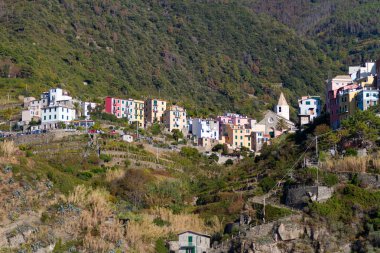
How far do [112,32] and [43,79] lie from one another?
1777 inches

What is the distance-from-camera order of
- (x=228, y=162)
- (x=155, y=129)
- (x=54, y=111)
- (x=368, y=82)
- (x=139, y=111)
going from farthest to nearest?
1. (x=139, y=111)
2. (x=155, y=129)
3. (x=54, y=111)
4. (x=228, y=162)
5. (x=368, y=82)

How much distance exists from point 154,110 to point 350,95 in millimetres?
33880

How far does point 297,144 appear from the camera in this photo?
80875 millimetres

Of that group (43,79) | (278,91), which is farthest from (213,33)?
(43,79)

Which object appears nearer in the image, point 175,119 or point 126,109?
point 175,119

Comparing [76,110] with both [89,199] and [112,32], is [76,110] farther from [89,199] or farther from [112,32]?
[112,32]

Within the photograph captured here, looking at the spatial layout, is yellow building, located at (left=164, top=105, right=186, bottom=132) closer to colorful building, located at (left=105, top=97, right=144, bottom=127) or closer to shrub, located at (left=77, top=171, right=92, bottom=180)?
colorful building, located at (left=105, top=97, right=144, bottom=127)

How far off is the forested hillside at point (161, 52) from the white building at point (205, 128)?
928cm

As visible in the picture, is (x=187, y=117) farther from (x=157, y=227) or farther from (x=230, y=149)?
(x=157, y=227)

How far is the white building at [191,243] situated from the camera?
63.5m

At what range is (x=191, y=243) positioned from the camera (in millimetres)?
63750

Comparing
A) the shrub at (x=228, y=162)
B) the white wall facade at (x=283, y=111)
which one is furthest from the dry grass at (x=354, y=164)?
the white wall facade at (x=283, y=111)

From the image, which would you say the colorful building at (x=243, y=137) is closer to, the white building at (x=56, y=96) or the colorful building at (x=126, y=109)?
the colorful building at (x=126, y=109)

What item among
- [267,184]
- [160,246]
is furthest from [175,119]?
[160,246]
